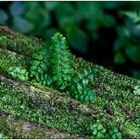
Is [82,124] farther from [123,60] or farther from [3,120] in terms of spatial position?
[123,60]

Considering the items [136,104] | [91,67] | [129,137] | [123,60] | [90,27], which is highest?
[90,27]

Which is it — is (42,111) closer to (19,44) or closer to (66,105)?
(66,105)

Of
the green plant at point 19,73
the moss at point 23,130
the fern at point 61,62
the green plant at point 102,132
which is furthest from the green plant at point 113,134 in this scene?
the green plant at point 19,73

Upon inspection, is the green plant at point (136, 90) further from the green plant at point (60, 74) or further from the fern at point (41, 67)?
the fern at point (41, 67)

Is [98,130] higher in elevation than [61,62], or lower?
lower

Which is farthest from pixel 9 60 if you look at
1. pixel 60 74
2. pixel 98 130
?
pixel 98 130

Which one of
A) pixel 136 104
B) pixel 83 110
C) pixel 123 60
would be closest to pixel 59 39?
pixel 83 110
